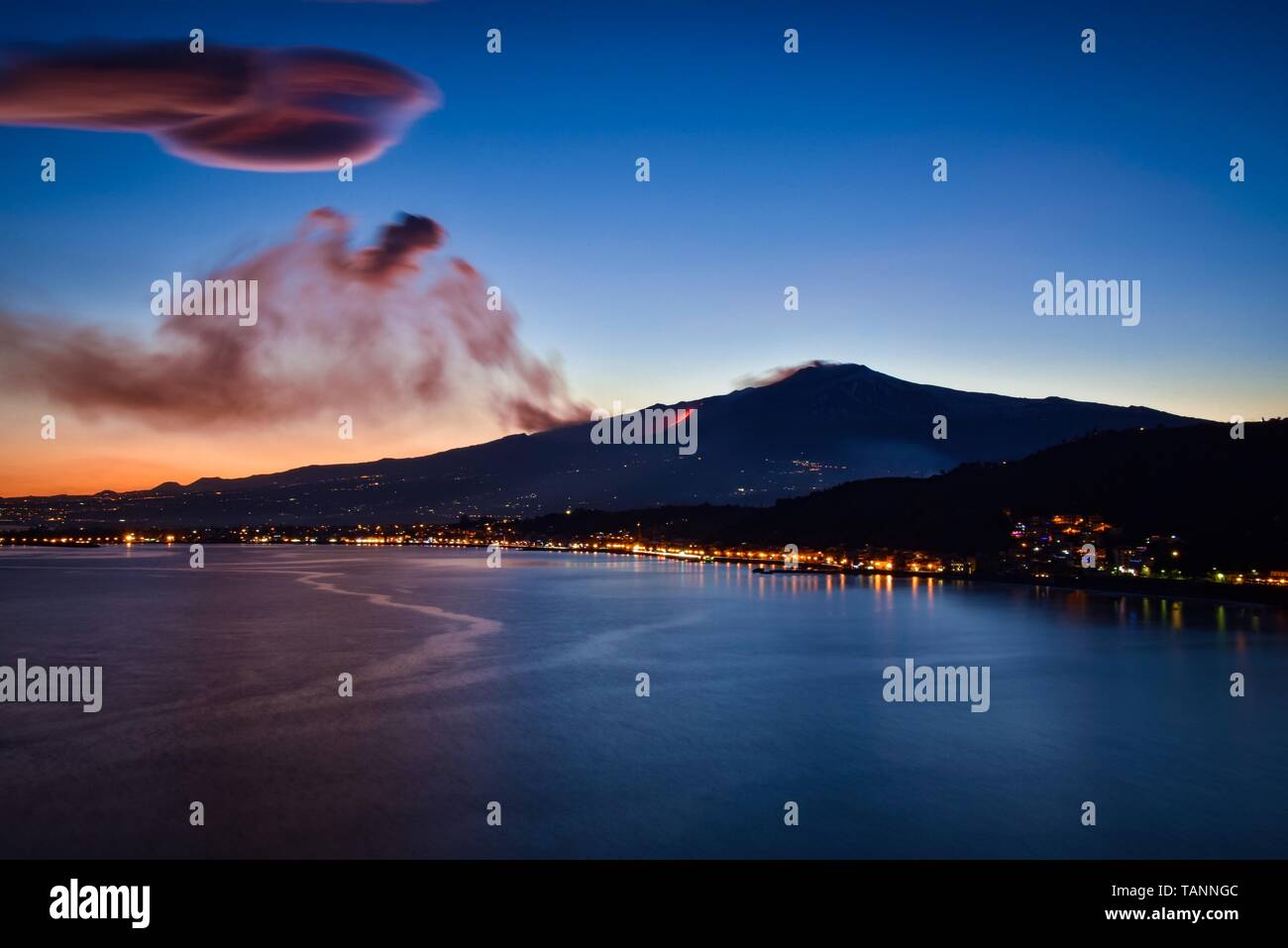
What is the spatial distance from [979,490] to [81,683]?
288 ft

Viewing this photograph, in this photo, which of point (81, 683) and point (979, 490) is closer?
point (81, 683)

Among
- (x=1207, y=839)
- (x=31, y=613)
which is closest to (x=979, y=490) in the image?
(x=31, y=613)

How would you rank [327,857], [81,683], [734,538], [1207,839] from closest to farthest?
1. [327,857]
2. [1207,839]
3. [81,683]
4. [734,538]

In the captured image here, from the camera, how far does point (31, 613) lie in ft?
137

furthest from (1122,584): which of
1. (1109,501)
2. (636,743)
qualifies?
(636,743)

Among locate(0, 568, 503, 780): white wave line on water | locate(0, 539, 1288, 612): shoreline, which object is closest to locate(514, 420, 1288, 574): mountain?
locate(0, 539, 1288, 612): shoreline

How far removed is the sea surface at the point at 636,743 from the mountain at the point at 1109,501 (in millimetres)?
26669

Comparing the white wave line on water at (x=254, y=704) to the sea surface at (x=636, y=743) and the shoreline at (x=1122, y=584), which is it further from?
the shoreline at (x=1122, y=584)

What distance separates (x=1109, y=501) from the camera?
2958 inches

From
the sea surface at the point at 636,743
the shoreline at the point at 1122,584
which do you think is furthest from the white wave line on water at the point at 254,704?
the shoreline at the point at 1122,584

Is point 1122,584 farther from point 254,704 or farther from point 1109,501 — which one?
point 254,704

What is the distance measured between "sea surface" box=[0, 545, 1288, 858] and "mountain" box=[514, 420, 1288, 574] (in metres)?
26.7
